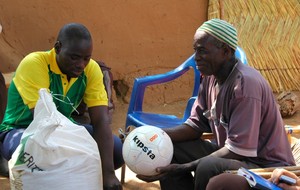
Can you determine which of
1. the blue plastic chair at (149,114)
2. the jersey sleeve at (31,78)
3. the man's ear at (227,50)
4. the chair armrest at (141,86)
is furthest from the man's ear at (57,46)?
the chair armrest at (141,86)

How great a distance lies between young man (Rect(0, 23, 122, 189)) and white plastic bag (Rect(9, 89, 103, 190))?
0.24 meters

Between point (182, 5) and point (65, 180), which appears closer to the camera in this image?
point (65, 180)

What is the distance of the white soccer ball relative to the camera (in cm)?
292

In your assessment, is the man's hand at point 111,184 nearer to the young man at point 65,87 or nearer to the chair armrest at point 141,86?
the young man at point 65,87

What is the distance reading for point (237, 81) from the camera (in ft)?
9.55

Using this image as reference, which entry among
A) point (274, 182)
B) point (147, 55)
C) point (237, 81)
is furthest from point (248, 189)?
point (147, 55)

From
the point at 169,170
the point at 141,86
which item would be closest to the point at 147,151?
the point at 169,170

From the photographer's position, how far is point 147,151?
2924 millimetres

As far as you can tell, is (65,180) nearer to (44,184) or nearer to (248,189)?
(44,184)

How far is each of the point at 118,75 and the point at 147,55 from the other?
1.27 ft

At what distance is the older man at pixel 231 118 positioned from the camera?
2852 millimetres

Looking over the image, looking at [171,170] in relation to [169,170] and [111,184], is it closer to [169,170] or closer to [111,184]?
[169,170]

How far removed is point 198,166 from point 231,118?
31 centimetres

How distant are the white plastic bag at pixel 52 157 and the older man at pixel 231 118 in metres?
0.41
